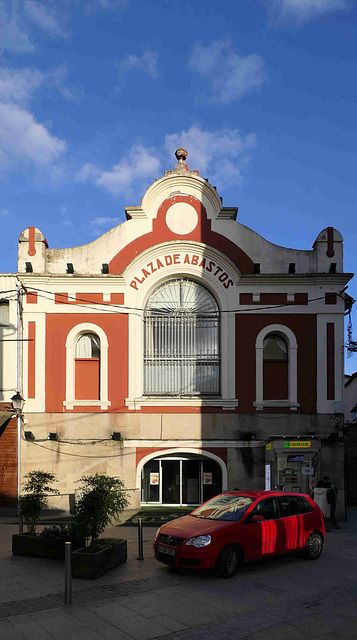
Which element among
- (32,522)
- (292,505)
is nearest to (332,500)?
(292,505)

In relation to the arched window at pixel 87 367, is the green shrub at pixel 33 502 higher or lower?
lower

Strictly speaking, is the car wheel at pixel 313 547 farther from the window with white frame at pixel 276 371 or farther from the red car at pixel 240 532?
the window with white frame at pixel 276 371

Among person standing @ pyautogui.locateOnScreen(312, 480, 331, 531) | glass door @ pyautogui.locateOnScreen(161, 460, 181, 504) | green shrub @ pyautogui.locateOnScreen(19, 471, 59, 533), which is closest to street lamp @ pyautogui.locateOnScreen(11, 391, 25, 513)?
glass door @ pyautogui.locateOnScreen(161, 460, 181, 504)

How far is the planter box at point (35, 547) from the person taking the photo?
11594mm

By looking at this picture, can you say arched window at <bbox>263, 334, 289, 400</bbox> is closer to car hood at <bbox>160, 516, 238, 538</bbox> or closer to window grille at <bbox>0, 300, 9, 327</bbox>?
window grille at <bbox>0, 300, 9, 327</bbox>

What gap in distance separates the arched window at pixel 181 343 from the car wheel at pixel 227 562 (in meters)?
10.0

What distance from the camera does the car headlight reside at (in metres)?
10.1

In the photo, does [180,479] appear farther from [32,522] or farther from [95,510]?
[95,510]

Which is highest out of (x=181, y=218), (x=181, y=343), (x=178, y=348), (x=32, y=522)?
(x=181, y=218)

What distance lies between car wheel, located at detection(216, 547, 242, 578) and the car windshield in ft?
2.17

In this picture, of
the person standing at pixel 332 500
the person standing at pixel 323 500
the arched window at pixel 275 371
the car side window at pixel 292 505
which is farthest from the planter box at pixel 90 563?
the arched window at pixel 275 371

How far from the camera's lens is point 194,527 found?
1067 centimetres

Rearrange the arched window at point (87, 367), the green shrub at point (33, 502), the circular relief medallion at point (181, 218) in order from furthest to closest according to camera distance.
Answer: the circular relief medallion at point (181, 218) → the arched window at point (87, 367) → the green shrub at point (33, 502)

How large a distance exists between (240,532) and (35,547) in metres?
4.40
